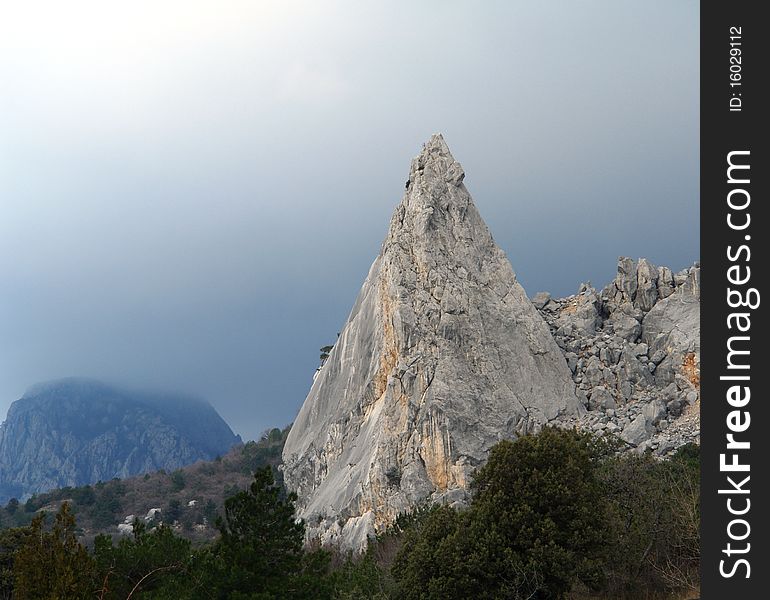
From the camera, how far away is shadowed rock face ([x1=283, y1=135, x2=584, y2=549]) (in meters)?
54.2

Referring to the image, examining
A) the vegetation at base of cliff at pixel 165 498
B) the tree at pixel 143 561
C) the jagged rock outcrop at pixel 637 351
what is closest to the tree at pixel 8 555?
the tree at pixel 143 561

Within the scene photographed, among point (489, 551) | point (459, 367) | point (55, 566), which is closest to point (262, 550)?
point (489, 551)

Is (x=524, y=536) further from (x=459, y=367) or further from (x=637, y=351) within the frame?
(x=637, y=351)

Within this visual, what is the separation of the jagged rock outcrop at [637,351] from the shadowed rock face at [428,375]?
2.53m

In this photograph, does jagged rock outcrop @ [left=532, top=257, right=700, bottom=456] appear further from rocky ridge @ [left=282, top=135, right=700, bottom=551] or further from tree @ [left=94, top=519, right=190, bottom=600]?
tree @ [left=94, top=519, right=190, bottom=600]
